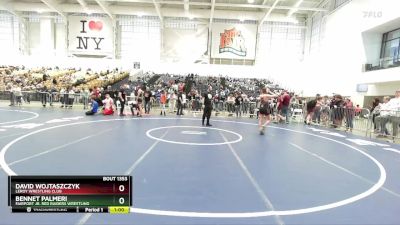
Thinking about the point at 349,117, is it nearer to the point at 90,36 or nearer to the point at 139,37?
the point at 139,37

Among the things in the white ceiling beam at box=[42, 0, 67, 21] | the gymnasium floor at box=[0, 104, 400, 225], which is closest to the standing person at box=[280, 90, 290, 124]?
the gymnasium floor at box=[0, 104, 400, 225]

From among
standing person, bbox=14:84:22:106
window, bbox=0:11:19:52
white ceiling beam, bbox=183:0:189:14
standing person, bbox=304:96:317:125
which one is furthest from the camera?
window, bbox=0:11:19:52

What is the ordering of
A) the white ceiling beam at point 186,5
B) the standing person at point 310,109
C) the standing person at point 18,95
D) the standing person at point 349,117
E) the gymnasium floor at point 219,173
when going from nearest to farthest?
1. the gymnasium floor at point 219,173
2. the standing person at point 349,117
3. the standing person at point 310,109
4. the standing person at point 18,95
5. the white ceiling beam at point 186,5

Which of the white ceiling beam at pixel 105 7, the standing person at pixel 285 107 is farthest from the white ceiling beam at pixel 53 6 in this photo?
the standing person at pixel 285 107

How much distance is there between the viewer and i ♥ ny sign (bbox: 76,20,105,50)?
40312 mm

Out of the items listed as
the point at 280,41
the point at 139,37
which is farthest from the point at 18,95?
the point at 280,41

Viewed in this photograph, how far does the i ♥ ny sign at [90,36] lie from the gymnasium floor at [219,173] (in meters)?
33.8

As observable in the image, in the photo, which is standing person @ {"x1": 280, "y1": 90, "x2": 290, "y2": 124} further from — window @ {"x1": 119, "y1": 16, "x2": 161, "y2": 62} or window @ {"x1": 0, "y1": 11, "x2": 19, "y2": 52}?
window @ {"x1": 0, "y1": 11, "x2": 19, "y2": 52}

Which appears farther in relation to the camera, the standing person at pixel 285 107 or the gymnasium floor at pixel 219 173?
the standing person at pixel 285 107

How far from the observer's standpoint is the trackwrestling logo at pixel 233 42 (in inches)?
1624

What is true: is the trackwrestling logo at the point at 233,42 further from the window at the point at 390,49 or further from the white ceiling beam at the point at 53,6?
the white ceiling beam at the point at 53,6

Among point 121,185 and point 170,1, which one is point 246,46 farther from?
point 121,185
